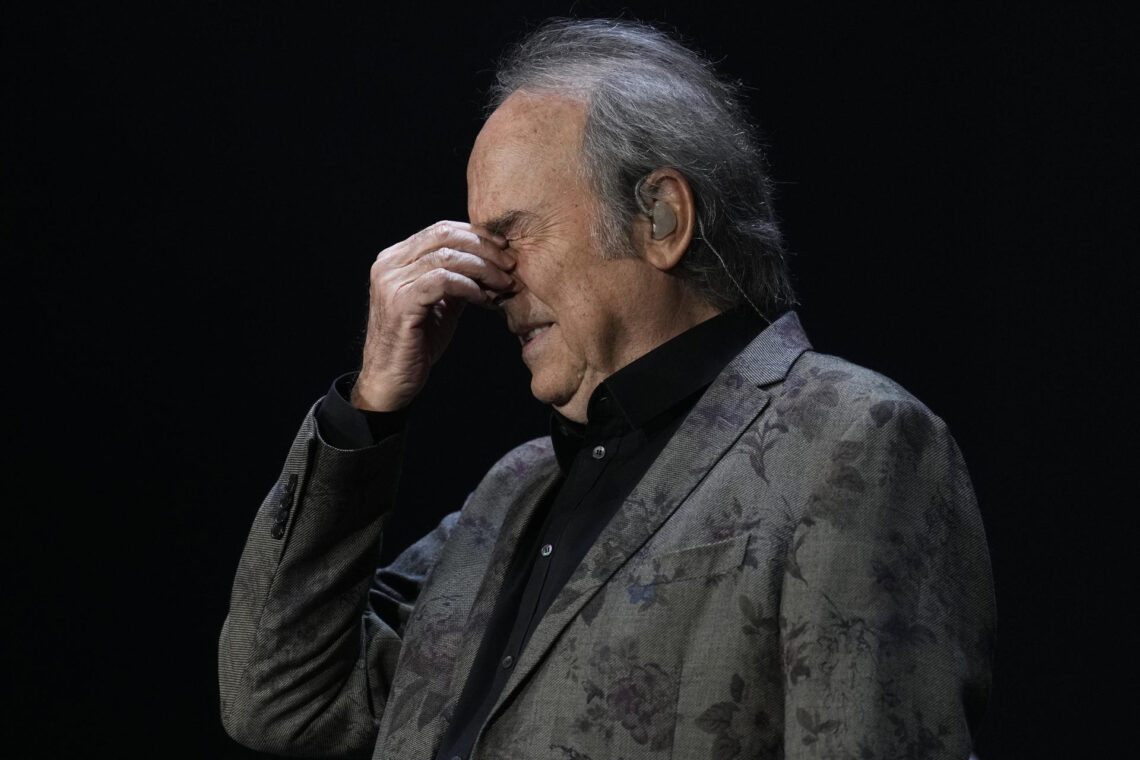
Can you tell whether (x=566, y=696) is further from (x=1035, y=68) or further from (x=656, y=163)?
(x=1035, y=68)

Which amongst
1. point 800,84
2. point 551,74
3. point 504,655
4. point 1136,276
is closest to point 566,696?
point 504,655

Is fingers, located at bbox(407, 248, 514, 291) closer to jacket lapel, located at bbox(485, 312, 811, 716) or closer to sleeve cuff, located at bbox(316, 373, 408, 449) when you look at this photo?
sleeve cuff, located at bbox(316, 373, 408, 449)

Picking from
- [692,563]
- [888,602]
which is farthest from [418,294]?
[888,602]

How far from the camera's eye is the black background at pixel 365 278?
2318 millimetres

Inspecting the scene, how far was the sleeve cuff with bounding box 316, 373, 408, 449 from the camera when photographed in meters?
1.75

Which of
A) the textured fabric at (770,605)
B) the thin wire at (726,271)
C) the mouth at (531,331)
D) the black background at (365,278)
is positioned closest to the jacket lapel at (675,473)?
the textured fabric at (770,605)

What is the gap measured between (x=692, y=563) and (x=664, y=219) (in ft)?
1.52

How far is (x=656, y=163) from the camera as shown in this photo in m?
1.66

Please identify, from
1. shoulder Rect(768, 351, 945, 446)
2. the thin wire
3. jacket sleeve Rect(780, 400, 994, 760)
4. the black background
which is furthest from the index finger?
the black background

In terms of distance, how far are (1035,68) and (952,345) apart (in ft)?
1.71

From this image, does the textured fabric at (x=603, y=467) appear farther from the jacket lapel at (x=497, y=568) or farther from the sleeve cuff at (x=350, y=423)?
the sleeve cuff at (x=350, y=423)

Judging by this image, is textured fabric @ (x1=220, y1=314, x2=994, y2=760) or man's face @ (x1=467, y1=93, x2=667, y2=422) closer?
textured fabric @ (x1=220, y1=314, x2=994, y2=760)

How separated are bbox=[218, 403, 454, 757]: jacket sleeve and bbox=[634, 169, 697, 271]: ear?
16.6 inches

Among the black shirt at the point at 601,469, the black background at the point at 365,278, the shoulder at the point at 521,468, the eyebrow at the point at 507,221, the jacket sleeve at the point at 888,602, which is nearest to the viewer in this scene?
the jacket sleeve at the point at 888,602
